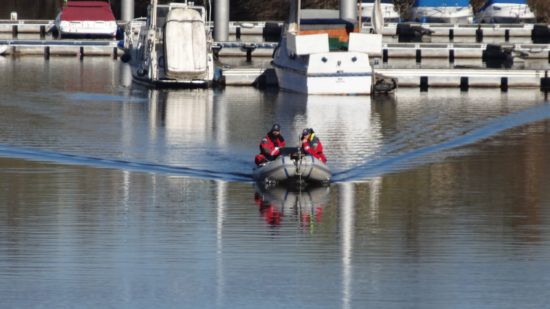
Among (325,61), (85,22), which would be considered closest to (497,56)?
(325,61)

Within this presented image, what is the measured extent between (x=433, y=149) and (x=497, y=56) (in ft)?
110

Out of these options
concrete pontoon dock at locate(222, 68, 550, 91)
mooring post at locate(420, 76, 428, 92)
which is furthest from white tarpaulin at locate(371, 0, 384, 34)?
mooring post at locate(420, 76, 428, 92)

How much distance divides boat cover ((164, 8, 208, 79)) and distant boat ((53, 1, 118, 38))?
22248mm

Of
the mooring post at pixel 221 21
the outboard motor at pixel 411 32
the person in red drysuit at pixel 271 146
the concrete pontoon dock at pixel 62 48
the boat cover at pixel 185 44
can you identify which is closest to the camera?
the person in red drysuit at pixel 271 146

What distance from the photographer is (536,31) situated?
86.4m

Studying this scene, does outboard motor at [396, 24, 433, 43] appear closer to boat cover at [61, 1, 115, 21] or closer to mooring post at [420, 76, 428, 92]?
boat cover at [61, 1, 115, 21]

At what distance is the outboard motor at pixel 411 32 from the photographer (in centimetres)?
8694

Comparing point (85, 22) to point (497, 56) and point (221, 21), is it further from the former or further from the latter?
point (497, 56)

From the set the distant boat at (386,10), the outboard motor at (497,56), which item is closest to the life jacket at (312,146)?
the outboard motor at (497,56)

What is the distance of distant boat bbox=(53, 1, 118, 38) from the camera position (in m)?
85.2

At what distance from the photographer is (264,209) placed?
33250mm

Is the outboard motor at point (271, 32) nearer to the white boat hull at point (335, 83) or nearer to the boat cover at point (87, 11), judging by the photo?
the boat cover at point (87, 11)

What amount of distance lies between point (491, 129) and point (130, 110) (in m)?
14.9

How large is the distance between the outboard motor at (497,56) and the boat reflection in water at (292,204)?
42285mm
